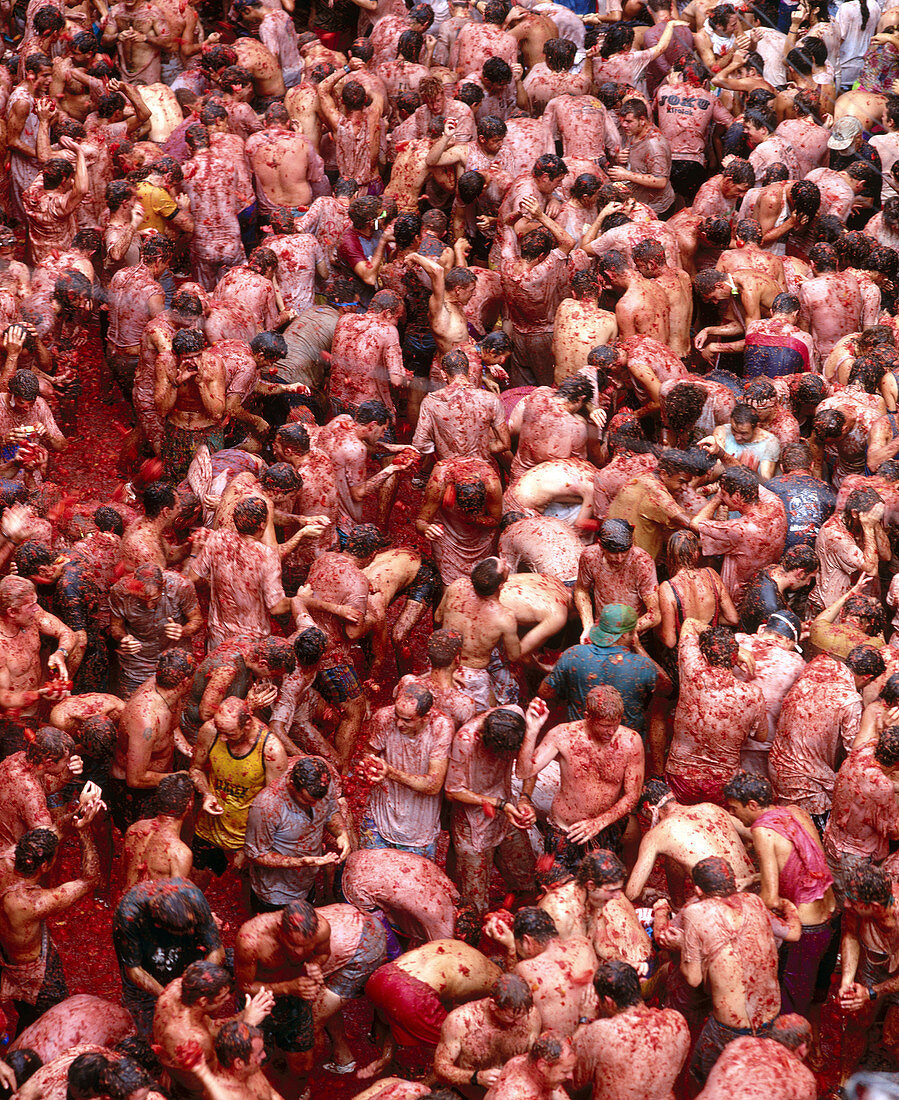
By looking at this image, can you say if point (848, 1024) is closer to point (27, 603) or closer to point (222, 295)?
point (27, 603)

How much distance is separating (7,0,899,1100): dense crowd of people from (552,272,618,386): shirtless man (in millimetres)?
32

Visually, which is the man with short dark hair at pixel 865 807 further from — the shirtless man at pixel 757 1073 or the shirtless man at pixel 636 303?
the shirtless man at pixel 636 303

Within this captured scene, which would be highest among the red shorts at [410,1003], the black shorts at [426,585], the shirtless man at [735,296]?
the shirtless man at [735,296]

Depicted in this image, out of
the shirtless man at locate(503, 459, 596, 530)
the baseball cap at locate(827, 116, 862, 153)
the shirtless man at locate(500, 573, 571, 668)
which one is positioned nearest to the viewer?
the shirtless man at locate(500, 573, 571, 668)

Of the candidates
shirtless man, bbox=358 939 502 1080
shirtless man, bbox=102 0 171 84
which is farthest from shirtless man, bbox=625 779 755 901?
shirtless man, bbox=102 0 171 84

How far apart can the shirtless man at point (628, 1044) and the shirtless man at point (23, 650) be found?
344cm

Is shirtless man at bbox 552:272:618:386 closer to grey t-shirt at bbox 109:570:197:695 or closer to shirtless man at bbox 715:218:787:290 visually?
shirtless man at bbox 715:218:787:290

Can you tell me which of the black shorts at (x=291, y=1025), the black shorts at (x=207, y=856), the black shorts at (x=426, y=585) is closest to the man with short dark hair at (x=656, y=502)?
the black shorts at (x=426, y=585)

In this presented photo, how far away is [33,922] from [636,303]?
19.1 ft

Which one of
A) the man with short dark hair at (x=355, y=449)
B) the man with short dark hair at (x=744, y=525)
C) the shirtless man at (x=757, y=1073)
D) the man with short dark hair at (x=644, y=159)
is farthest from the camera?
the man with short dark hair at (x=644, y=159)

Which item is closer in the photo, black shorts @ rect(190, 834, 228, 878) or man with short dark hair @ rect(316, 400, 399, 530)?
black shorts @ rect(190, 834, 228, 878)

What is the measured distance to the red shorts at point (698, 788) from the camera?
7.79m

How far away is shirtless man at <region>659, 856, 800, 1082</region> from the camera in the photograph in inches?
251

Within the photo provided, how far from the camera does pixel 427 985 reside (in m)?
6.46
